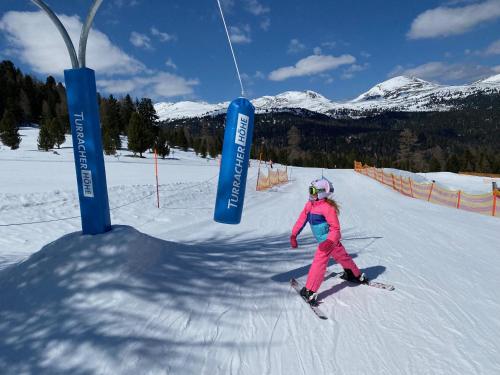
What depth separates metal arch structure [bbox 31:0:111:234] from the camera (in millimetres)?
4176

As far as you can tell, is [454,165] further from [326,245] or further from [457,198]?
[326,245]

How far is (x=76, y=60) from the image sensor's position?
4.20 meters

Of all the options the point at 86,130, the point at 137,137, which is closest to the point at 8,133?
the point at 137,137

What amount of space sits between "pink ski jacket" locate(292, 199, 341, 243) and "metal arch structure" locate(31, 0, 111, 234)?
2.61 meters

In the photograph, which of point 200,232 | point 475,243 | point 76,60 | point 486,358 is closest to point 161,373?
point 486,358

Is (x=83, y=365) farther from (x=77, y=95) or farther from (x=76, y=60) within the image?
(x=76, y=60)

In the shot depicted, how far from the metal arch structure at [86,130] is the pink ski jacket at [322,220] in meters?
2.61

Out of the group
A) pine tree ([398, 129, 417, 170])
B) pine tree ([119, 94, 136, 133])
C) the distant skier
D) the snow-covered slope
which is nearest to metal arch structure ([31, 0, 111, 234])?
the snow-covered slope

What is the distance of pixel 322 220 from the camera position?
4.55 meters

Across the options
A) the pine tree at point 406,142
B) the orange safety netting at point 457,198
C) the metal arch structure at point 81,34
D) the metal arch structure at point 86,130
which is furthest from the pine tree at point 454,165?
the metal arch structure at point 81,34

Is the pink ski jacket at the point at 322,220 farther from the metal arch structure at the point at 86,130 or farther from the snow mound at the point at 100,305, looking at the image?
the metal arch structure at the point at 86,130

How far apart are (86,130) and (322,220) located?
3.18 m

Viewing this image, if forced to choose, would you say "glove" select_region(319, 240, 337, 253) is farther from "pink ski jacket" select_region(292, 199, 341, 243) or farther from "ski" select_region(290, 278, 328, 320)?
"ski" select_region(290, 278, 328, 320)

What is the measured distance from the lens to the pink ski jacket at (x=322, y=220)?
437 cm
